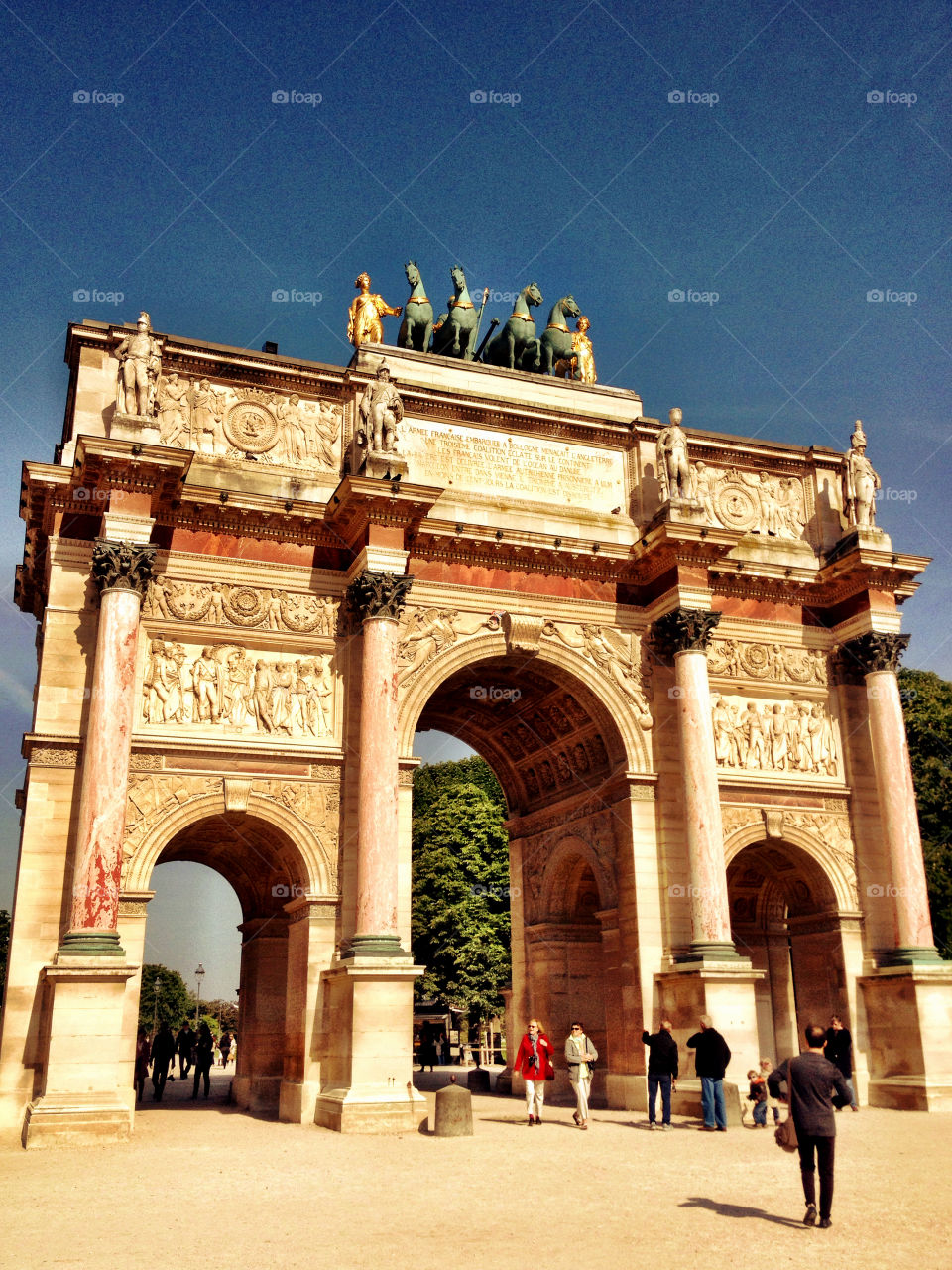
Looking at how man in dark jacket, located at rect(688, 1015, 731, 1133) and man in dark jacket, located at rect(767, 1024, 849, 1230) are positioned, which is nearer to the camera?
man in dark jacket, located at rect(767, 1024, 849, 1230)

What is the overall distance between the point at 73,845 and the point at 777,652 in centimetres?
1643

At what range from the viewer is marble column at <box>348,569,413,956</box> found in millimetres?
21141

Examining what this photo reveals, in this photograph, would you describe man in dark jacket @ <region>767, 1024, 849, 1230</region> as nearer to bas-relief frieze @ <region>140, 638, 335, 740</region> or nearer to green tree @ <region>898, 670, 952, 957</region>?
bas-relief frieze @ <region>140, 638, 335, 740</region>

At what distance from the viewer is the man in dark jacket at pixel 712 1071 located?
749 inches

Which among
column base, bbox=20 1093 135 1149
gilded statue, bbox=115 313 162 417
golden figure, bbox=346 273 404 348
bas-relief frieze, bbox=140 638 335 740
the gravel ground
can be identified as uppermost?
golden figure, bbox=346 273 404 348

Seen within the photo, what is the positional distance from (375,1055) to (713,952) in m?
7.32

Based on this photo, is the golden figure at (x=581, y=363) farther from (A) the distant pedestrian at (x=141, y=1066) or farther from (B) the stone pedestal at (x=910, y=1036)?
(A) the distant pedestrian at (x=141, y=1066)

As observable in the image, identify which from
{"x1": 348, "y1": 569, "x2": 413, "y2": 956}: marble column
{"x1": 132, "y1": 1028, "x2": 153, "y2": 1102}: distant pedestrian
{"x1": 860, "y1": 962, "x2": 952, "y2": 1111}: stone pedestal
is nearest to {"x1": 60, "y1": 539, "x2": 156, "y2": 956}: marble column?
{"x1": 348, "y1": 569, "x2": 413, "y2": 956}: marble column

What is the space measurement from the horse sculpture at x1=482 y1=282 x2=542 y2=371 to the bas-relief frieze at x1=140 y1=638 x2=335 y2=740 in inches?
383

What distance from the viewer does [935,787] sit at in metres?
41.2

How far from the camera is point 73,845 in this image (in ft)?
67.9

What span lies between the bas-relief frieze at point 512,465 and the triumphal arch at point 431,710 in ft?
0.22

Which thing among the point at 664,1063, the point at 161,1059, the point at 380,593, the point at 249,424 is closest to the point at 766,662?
the point at 380,593

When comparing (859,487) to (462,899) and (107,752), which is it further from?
(462,899)
